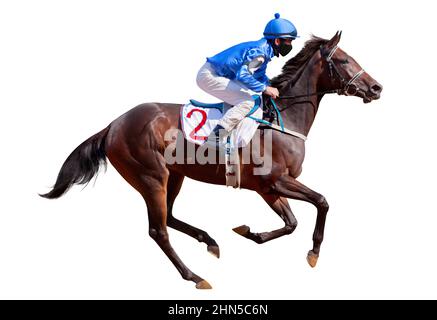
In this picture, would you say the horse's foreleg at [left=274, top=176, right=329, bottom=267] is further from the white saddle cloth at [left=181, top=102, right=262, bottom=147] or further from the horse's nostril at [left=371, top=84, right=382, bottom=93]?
the horse's nostril at [left=371, top=84, right=382, bottom=93]

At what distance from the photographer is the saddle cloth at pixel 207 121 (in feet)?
33.8

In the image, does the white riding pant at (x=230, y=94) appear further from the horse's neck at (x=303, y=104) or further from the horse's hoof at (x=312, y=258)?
the horse's hoof at (x=312, y=258)

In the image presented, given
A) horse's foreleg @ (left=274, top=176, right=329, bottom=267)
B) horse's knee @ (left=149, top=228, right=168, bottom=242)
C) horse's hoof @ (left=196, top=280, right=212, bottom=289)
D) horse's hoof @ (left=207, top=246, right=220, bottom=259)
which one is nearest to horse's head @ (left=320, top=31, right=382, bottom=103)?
horse's foreleg @ (left=274, top=176, right=329, bottom=267)

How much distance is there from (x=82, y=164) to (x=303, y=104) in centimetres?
270

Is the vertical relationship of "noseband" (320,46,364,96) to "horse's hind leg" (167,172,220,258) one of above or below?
above

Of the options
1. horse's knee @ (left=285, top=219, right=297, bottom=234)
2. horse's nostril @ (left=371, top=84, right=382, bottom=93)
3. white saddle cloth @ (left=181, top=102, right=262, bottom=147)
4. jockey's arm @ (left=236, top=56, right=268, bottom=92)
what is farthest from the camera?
horse's knee @ (left=285, top=219, right=297, bottom=234)

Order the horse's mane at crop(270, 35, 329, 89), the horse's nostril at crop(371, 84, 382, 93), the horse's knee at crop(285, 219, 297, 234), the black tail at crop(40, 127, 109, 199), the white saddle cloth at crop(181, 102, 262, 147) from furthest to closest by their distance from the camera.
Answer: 1. the black tail at crop(40, 127, 109, 199)
2. the horse's knee at crop(285, 219, 297, 234)
3. the horse's mane at crop(270, 35, 329, 89)
4. the horse's nostril at crop(371, 84, 382, 93)
5. the white saddle cloth at crop(181, 102, 262, 147)

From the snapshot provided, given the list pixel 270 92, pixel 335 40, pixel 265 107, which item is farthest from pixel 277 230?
→ pixel 335 40

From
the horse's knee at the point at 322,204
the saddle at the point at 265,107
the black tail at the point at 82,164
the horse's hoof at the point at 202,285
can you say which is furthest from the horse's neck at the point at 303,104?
the black tail at the point at 82,164

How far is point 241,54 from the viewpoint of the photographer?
10258 millimetres

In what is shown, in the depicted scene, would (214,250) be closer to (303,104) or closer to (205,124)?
(205,124)

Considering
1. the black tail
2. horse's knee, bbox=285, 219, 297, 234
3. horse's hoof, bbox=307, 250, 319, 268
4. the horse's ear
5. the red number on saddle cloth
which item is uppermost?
the horse's ear

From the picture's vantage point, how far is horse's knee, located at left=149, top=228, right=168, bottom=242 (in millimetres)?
10516

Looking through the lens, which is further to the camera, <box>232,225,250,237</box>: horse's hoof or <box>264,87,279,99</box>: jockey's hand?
<box>232,225,250,237</box>: horse's hoof
